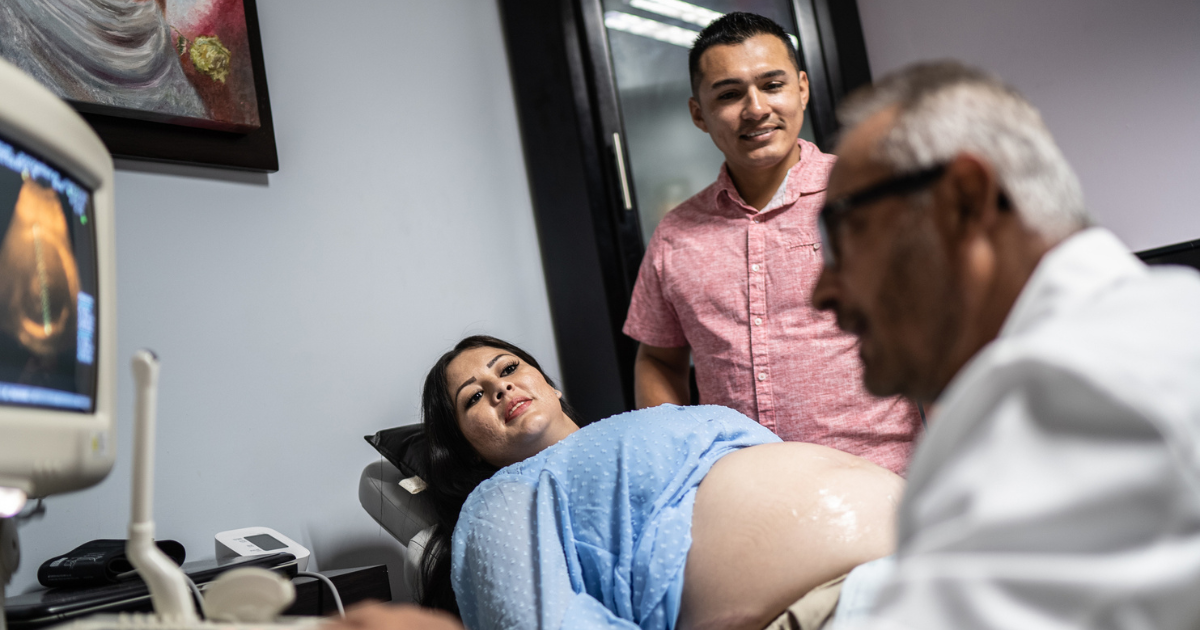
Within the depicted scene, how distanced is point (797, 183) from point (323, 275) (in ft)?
4.02

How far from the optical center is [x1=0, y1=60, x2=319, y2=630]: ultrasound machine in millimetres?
771

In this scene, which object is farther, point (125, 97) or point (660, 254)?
point (660, 254)

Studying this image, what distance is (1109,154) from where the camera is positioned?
2703mm

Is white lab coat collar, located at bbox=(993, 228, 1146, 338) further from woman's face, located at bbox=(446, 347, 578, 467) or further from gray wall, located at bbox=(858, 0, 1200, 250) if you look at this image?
gray wall, located at bbox=(858, 0, 1200, 250)

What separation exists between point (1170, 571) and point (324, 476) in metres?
1.87

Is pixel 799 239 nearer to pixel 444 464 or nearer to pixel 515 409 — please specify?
pixel 515 409

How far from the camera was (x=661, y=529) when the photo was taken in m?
1.47

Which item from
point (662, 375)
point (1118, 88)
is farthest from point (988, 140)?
point (1118, 88)

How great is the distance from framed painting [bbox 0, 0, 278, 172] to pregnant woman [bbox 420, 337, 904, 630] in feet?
3.44

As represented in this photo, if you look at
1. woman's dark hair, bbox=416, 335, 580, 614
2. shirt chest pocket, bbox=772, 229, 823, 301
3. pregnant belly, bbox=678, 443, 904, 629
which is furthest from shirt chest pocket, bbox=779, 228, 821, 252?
woman's dark hair, bbox=416, 335, 580, 614

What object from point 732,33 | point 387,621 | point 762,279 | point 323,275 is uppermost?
point 732,33

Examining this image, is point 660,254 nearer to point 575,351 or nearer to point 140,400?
point 575,351

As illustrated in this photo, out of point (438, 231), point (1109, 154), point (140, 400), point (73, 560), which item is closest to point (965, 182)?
point (140, 400)

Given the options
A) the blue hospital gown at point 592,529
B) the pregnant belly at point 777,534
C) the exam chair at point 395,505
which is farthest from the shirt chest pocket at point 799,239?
the exam chair at point 395,505
